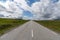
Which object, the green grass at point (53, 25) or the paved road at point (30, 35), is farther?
the green grass at point (53, 25)

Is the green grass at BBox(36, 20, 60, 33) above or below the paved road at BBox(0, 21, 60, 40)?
above

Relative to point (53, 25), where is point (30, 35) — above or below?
below

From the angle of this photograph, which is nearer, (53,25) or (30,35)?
(30,35)

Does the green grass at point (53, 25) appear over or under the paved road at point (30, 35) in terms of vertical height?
over

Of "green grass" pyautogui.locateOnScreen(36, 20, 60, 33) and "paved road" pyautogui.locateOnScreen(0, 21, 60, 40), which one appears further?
"green grass" pyautogui.locateOnScreen(36, 20, 60, 33)
